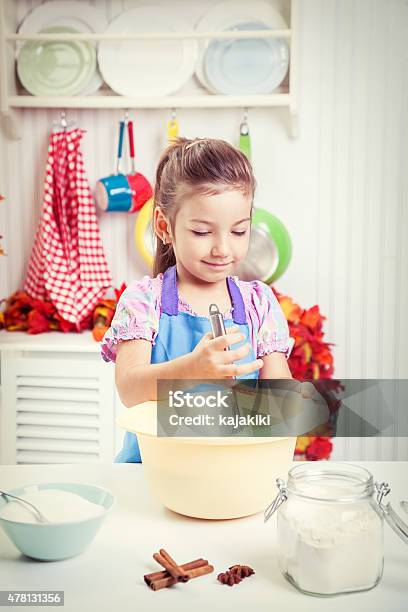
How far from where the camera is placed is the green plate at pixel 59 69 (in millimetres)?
803

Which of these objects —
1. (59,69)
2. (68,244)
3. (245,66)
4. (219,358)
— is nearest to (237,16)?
(245,66)

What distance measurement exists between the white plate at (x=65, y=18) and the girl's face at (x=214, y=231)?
285mm

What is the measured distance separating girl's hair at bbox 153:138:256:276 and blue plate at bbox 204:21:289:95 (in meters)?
0.42

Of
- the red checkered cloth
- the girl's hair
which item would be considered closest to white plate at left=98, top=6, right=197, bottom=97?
the red checkered cloth

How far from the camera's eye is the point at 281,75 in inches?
37.6

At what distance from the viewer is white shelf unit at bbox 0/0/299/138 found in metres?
0.71

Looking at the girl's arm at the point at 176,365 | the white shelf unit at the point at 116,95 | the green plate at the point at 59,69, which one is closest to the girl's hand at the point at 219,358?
the girl's arm at the point at 176,365

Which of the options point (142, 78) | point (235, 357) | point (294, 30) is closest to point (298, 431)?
point (235, 357)

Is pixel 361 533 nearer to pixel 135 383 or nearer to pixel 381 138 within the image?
pixel 135 383

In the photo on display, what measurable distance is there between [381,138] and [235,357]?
24.8 inches

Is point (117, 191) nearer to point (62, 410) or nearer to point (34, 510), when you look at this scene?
point (62, 410)

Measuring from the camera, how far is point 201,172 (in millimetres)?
529

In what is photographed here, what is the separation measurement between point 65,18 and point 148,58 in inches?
8.3

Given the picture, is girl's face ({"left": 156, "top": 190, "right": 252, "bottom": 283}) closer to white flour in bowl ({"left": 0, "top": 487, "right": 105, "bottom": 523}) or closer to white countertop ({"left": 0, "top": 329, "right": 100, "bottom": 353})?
white flour in bowl ({"left": 0, "top": 487, "right": 105, "bottom": 523})
